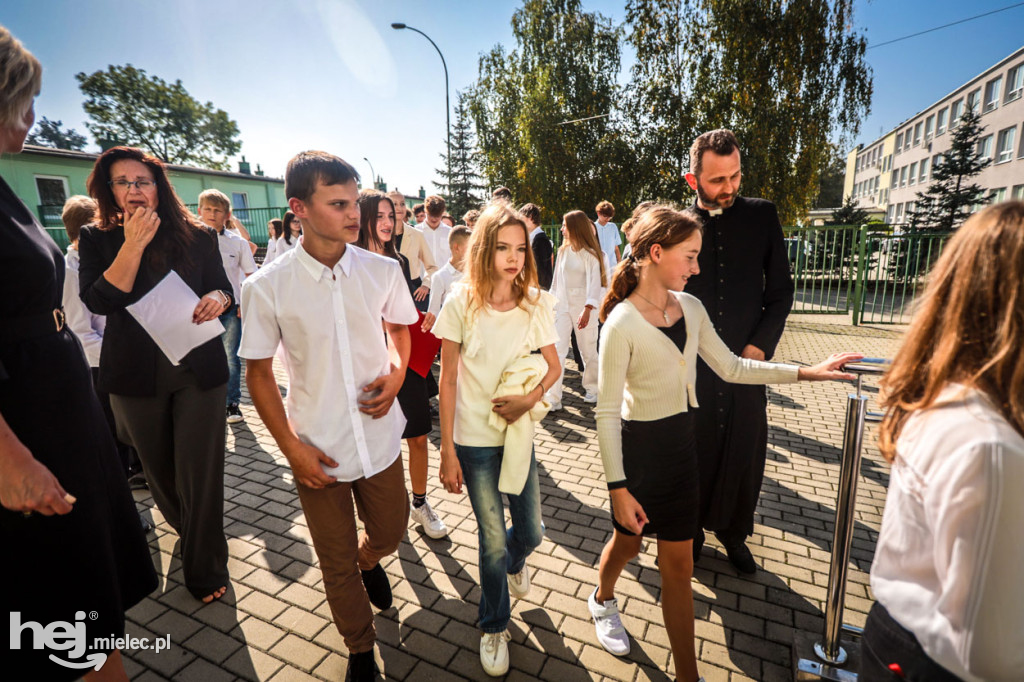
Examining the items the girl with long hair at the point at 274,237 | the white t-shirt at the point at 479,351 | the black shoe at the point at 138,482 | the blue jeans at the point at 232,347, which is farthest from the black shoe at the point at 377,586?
the girl with long hair at the point at 274,237

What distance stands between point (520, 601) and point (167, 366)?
238 cm

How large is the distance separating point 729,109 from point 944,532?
21.5 meters

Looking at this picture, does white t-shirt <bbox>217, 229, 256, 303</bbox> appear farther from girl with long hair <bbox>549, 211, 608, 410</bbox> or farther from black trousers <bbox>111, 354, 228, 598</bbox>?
girl with long hair <bbox>549, 211, 608, 410</bbox>

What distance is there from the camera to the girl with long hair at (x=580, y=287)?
621 cm

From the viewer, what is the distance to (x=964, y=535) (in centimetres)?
106

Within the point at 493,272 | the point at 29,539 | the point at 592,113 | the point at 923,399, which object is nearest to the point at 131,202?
the point at 29,539

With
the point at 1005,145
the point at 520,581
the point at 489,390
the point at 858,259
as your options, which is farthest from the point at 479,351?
the point at 1005,145

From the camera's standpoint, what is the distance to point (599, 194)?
24.2 metres

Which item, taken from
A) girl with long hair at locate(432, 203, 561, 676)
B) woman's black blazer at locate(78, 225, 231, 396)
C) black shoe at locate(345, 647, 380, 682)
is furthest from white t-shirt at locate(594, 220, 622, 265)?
black shoe at locate(345, 647, 380, 682)

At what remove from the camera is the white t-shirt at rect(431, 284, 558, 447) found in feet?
8.11

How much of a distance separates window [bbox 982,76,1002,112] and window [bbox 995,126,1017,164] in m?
2.51

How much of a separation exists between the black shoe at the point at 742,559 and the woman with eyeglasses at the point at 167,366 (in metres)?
3.13

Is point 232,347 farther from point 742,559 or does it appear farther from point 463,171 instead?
point 463,171

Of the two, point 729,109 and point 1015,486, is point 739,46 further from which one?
point 1015,486
